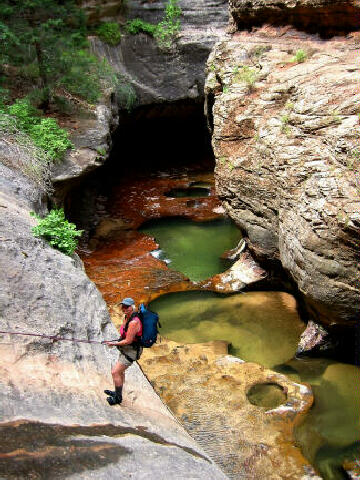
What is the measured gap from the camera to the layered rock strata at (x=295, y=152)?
7.46m

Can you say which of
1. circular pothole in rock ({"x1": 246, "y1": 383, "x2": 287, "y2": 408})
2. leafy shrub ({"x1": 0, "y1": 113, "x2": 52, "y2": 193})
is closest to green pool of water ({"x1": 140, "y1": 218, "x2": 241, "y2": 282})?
leafy shrub ({"x1": 0, "y1": 113, "x2": 52, "y2": 193})

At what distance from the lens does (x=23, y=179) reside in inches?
367

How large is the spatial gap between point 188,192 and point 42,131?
817 cm

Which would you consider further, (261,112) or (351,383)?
(261,112)

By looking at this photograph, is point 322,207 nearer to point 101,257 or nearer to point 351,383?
point 351,383

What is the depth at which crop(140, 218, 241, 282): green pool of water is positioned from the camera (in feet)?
42.6

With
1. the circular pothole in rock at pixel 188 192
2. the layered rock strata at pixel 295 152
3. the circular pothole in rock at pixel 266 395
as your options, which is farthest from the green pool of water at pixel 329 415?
the circular pothole in rock at pixel 188 192

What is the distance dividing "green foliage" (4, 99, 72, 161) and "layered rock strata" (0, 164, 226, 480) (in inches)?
182

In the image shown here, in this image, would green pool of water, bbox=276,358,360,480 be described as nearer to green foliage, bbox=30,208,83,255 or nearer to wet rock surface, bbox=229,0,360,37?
green foliage, bbox=30,208,83,255

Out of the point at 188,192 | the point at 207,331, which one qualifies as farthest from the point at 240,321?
the point at 188,192

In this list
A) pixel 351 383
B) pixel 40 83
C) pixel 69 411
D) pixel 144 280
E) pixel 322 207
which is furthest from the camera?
pixel 40 83

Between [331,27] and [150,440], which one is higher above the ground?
[331,27]

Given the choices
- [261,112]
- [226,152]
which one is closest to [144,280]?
[226,152]

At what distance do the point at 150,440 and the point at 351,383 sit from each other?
496cm
